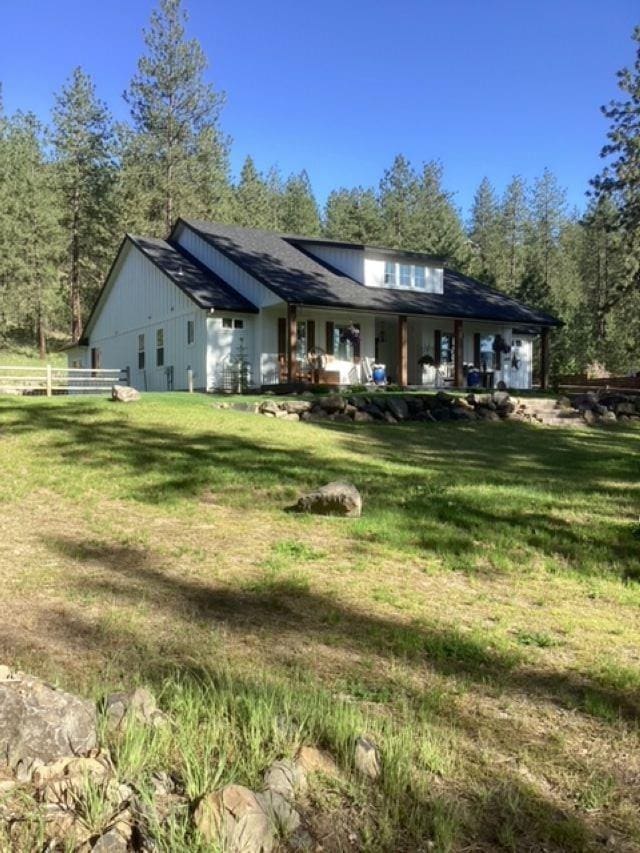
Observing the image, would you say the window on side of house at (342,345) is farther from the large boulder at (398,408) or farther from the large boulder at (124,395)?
the large boulder at (124,395)

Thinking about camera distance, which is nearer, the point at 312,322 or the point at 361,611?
the point at 361,611

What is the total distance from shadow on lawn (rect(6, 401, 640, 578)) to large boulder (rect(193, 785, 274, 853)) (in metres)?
3.86

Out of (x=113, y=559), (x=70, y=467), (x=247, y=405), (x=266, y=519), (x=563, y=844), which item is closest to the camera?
(x=563, y=844)

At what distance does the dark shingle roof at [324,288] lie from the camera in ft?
76.8

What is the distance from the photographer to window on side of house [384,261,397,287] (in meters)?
26.8

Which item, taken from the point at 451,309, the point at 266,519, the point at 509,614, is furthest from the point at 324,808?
the point at 451,309

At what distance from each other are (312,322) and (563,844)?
22.9 metres

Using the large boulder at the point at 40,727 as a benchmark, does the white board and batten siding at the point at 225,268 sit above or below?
above

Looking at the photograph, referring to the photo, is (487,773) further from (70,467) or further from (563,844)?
(70,467)

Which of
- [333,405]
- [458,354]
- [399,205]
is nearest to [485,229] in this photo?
[399,205]

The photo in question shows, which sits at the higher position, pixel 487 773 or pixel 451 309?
pixel 451 309

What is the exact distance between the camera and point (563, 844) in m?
2.47

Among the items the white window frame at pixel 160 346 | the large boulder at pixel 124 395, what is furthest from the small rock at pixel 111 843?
the white window frame at pixel 160 346

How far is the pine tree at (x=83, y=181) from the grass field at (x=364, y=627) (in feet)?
125
